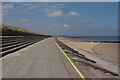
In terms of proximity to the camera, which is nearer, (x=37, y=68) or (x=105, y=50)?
(x=37, y=68)

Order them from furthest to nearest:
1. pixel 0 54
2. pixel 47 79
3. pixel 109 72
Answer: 1. pixel 0 54
2. pixel 109 72
3. pixel 47 79

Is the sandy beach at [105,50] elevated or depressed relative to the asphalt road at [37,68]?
depressed

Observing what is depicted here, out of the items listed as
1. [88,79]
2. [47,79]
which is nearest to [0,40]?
[47,79]

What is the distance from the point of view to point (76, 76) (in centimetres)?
645

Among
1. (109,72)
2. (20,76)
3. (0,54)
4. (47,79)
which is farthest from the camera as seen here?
(0,54)

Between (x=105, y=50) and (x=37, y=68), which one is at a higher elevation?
(x=37, y=68)

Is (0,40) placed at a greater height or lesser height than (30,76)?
greater

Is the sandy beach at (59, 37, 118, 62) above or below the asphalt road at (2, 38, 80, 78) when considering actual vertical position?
below

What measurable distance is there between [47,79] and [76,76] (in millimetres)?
1373

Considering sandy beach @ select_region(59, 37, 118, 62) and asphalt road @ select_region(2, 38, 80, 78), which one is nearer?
asphalt road @ select_region(2, 38, 80, 78)

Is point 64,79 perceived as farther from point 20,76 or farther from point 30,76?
point 20,76

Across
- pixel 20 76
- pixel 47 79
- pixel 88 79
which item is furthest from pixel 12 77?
pixel 88 79

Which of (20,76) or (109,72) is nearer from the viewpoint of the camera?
(20,76)

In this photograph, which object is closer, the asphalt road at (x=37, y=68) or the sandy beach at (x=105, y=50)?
the asphalt road at (x=37, y=68)
